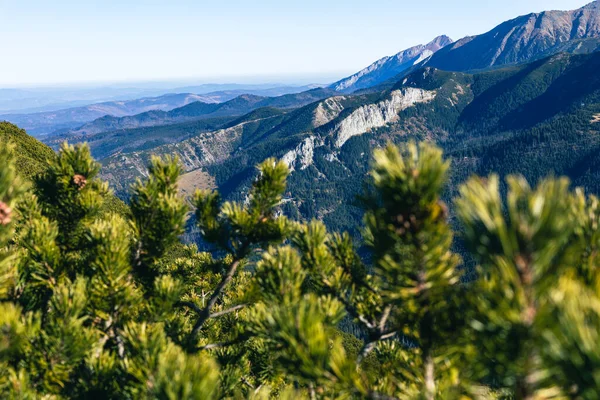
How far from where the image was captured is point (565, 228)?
2557mm

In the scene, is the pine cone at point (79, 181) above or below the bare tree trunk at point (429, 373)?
above

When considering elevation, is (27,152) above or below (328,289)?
below

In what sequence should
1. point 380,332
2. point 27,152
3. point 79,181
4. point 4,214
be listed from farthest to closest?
point 27,152
point 79,181
point 380,332
point 4,214

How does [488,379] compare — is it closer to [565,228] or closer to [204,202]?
[565,228]

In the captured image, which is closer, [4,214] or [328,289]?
[4,214]

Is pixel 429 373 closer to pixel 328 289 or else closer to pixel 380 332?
pixel 380 332

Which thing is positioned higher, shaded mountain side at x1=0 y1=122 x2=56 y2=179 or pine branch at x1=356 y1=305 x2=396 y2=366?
pine branch at x1=356 y1=305 x2=396 y2=366

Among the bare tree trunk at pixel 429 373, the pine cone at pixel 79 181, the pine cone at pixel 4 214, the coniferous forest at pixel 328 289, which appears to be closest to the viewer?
the coniferous forest at pixel 328 289

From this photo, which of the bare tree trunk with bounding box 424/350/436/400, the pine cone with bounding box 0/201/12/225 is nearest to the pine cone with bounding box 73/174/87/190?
the pine cone with bounding box 0/201/12/225

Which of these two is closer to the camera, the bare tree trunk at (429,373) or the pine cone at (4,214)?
the bare tree trunk at (429,373)

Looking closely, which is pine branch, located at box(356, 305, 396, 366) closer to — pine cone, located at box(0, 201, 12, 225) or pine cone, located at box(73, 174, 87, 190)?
pine cone, located at box(0, 201, 12, 225)

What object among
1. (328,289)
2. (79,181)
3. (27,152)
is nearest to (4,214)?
(79,181)

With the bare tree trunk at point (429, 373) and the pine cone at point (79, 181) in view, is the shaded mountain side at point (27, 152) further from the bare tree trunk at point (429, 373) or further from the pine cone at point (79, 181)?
the bare tree trunk at point (429, 373)

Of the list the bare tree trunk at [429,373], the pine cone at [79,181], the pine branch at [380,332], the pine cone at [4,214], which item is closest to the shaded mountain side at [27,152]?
the pine cone at [79,181]
